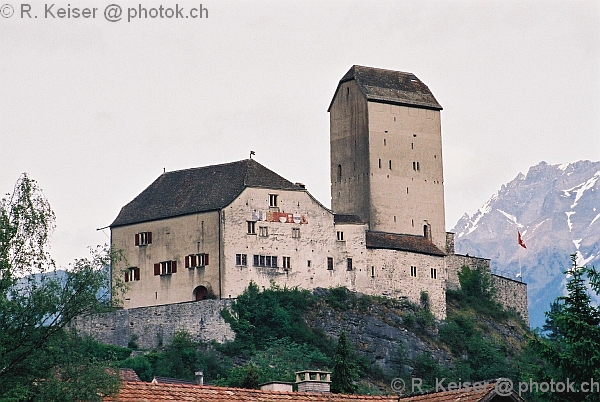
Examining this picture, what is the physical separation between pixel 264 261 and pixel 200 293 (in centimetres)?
413

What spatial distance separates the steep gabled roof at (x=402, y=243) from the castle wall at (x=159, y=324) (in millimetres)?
11669

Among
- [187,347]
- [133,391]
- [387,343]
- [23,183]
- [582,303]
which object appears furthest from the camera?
[387,343]

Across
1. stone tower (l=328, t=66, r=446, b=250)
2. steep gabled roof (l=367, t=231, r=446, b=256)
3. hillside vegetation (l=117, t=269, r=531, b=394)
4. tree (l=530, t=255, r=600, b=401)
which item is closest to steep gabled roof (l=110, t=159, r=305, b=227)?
hillside vegetation (l=117, t=269, r=531, b=394)

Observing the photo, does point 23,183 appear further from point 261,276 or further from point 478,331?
point 478,331

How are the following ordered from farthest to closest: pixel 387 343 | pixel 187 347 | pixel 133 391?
pixel 387 343
pixel 187 347
pixel 133 391

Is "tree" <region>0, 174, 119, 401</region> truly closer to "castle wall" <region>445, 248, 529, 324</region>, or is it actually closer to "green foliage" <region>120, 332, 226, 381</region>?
"green foliage" <region>120, 332, 226, 381</region>

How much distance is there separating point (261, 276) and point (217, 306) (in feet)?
11.7

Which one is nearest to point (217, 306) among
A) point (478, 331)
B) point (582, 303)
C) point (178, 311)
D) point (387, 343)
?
point (178, 311)

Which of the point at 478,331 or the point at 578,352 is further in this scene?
the point at 478,331

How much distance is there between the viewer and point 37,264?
3959cm

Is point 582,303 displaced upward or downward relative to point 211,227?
downward

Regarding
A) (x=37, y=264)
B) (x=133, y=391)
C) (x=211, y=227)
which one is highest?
(x=211, y=227)

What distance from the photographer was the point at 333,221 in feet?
324

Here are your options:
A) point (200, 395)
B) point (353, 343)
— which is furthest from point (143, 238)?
point (200, 395)
